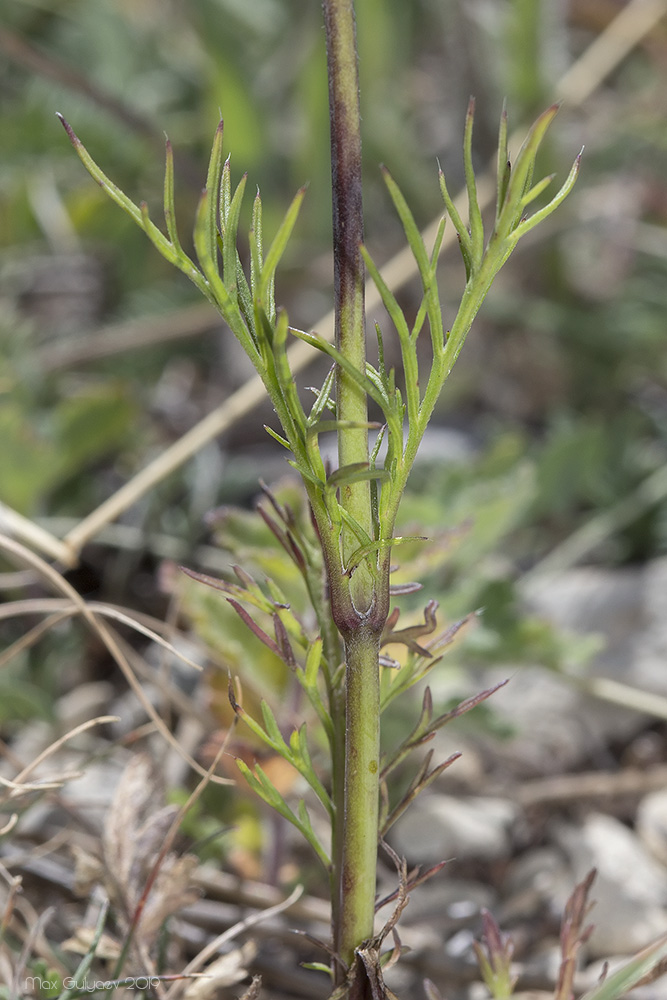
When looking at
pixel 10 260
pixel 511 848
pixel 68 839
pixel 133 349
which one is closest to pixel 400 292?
pixel 133 349

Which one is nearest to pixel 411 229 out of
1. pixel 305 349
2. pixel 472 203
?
pixel 472 203

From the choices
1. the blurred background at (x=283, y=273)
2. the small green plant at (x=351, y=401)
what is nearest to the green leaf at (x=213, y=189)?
the small green plant at (x=351, y=401)

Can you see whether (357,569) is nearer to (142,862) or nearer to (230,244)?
(230,244)

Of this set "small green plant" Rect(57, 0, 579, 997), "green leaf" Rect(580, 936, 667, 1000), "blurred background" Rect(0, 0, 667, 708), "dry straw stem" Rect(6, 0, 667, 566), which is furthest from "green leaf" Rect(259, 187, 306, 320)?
"blurred background" Rect(0, 0, 667, 708)

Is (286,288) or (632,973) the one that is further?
(286,288)

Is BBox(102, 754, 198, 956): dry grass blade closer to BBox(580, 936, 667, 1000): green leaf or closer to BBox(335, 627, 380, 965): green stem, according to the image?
BBox(335, 627, 380, 965): green stem

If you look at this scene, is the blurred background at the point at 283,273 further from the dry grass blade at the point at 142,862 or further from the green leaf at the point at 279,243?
the green leaf at the point at 279,243
